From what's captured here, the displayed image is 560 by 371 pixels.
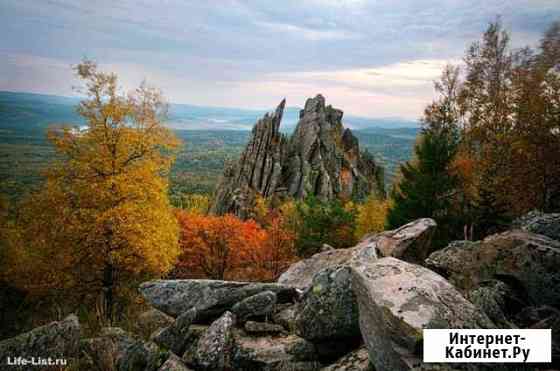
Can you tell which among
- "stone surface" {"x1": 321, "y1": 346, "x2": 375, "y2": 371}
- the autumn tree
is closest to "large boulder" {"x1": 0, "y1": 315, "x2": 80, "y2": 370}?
"stone surface" {"x1": 321, "y1": 346, "x2": 375, "y2": 371}

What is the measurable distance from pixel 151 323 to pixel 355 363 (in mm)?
7317

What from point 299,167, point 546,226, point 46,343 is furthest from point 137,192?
point 299,167

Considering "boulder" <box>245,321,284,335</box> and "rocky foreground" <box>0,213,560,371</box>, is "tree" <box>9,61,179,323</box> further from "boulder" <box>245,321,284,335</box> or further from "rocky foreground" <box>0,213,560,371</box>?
"boulder" <box>245,321,284,335</box>

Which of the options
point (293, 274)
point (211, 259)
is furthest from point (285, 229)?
point (293, 274)

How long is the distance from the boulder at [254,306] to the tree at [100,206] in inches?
364

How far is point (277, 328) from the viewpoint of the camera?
26.1 feet

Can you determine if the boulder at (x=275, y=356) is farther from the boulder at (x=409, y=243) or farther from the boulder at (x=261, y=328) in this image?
the boulder at (x=409, y=243)

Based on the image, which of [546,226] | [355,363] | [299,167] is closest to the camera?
[355,363]

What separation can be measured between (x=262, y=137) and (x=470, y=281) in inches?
3279

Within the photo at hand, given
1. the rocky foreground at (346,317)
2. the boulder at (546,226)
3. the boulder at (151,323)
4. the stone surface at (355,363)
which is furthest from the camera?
the boulder at (546,226)

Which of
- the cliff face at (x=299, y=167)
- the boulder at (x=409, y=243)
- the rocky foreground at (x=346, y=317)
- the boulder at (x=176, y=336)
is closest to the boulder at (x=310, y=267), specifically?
the boulder at (x=409, y=243)

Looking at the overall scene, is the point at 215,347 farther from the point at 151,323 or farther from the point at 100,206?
the point at 100,206

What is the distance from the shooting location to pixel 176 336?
24.5 ft

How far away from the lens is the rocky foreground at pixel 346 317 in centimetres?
530
